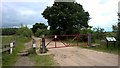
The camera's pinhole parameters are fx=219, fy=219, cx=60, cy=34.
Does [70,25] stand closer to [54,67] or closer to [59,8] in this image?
[59,8]

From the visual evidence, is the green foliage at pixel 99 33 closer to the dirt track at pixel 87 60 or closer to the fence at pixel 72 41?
the fence at pixel 72 41

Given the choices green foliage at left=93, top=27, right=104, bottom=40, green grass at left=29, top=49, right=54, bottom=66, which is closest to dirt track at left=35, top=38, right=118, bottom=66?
green grass at left=29, top=49, right=54, bottom=66

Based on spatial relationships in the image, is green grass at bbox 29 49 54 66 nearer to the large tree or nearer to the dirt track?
the dirt track

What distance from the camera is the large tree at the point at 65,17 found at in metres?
32.9

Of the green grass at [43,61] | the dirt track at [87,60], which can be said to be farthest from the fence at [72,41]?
the green grass at [43,61]

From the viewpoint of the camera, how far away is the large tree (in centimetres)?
3291

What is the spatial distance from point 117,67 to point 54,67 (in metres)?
2.73

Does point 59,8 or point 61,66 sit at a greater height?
point 59,8

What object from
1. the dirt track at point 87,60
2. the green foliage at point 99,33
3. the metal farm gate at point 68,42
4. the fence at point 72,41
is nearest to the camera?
the dirt track at point 87,60

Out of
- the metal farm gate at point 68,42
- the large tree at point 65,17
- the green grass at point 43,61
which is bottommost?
the green grass at point 43,61

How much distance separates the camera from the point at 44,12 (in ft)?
118

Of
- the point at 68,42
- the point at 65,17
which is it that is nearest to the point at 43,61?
the point at 68,42

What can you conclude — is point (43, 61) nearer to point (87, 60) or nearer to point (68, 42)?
point (87, 60)

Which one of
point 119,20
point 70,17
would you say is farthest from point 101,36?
point 119,20
